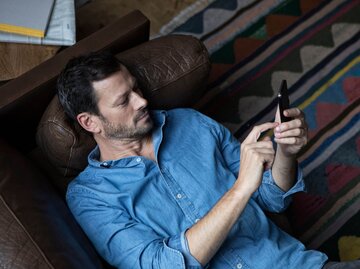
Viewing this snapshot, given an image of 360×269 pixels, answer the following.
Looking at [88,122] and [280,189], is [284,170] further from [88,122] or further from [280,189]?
[88,122]

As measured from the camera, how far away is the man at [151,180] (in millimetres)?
1248

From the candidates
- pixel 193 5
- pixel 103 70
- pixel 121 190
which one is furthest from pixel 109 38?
pixel 193 5

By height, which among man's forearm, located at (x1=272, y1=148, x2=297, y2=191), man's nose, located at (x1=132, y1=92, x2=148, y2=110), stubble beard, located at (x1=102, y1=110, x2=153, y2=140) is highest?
man's nose, located at (x1=132, y1=92, x2=148, y2=110)

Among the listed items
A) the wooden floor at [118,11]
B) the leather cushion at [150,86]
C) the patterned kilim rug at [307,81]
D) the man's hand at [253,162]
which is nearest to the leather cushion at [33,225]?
the leather cushion at [150,86]

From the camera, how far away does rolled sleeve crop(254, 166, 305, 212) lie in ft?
4.41

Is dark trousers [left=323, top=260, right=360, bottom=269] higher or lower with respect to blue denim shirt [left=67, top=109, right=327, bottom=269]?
lower

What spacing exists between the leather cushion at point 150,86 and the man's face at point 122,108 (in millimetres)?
86

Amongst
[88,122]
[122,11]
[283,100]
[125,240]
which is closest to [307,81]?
[122,11]

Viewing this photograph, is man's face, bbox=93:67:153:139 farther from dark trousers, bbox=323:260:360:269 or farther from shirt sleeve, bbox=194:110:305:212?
dark trousers, bbox=323:260:360:269

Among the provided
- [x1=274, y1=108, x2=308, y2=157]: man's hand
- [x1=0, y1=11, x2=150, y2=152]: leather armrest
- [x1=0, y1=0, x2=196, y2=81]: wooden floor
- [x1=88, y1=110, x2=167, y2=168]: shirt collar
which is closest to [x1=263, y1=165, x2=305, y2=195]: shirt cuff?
[x1=274, y1=108, x2=308, y2=157]: man's hand

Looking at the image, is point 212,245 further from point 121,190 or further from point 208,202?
point 121,190

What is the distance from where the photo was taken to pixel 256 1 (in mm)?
2426

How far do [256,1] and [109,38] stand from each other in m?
1.10

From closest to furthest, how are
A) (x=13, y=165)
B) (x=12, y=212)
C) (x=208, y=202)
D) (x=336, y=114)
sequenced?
(x=12, y=212), (x=13, y=165), (x=208, y=202), (x=336, y=114)
